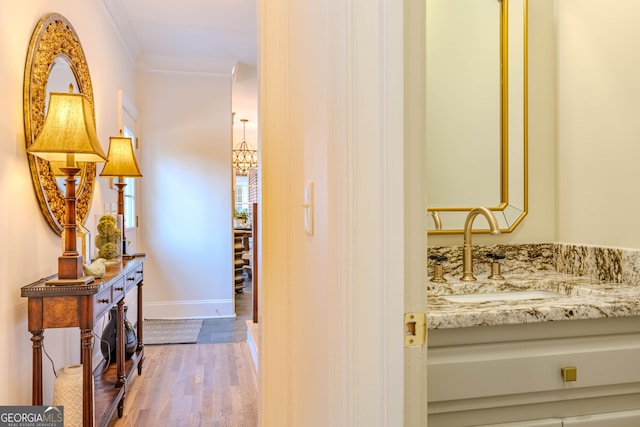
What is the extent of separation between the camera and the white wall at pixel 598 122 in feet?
5.13

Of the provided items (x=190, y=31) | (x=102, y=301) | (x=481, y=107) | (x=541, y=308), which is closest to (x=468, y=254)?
(x=541, y=308)

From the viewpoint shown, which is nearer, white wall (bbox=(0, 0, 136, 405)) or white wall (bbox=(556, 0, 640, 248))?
white wall (bbox=(556, 0, 640, 248))

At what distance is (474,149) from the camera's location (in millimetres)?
1815

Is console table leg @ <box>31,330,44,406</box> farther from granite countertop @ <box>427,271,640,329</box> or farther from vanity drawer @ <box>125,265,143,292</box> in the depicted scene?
granite countertop @ <box>427,271,640,329</box>

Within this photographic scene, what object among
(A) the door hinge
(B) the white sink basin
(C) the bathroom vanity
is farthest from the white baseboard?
(A) the door hinge

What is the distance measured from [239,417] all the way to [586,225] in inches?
78.0

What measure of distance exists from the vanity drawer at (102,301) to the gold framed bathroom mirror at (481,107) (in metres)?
1.55

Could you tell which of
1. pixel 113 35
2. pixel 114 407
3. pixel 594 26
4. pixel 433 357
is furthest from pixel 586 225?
pixel 113 35

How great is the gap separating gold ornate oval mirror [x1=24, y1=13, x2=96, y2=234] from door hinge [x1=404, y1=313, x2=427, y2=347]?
6.36ft

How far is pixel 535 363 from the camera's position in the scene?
1153 millimetres

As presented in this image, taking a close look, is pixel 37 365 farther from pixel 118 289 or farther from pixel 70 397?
pixel 118 289

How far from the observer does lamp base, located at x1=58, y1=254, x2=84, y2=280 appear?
178cm

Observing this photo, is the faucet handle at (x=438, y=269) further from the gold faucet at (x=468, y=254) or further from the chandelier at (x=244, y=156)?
the chandelier at (x=244, y=156)

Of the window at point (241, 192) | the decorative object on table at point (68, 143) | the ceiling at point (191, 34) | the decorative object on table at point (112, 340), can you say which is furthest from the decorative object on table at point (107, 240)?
the window at point (241, 192)
